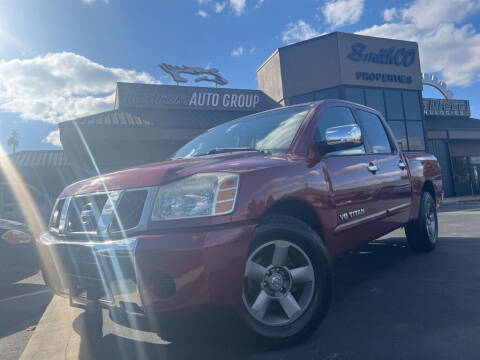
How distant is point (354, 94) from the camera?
66.3ft

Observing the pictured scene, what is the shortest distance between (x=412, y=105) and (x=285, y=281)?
897 inches

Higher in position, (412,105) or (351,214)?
(412,105)

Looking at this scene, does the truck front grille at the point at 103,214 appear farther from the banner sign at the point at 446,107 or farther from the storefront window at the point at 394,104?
the banner sign at the point at 446,107

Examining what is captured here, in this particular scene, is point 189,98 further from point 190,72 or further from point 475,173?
point 475,173

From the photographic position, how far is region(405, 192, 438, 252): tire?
14.9ft

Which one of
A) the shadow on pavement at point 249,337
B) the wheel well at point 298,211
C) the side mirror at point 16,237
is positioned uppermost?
the wheel well at point 298,211

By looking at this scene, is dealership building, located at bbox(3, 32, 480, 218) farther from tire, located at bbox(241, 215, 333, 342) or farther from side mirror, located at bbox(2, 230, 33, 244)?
tire, located at bbox(241, 215, 333, 342)

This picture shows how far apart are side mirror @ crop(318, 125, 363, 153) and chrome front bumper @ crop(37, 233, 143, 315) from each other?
5.37 ft

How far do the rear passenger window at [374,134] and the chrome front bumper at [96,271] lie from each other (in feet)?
8.73

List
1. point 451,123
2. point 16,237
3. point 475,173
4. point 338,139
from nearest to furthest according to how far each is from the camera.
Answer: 1. point 338,139
2. point 16,237
3. point 475,173
4. point 451,123

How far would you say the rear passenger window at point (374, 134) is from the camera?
12.3 feet

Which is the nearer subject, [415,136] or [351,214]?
[351,214]

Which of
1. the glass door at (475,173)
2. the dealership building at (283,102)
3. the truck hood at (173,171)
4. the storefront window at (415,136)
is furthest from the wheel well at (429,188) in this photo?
the glass door at (475,173)

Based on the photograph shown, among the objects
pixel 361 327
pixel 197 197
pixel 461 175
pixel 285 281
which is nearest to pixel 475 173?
pixel 461 175
